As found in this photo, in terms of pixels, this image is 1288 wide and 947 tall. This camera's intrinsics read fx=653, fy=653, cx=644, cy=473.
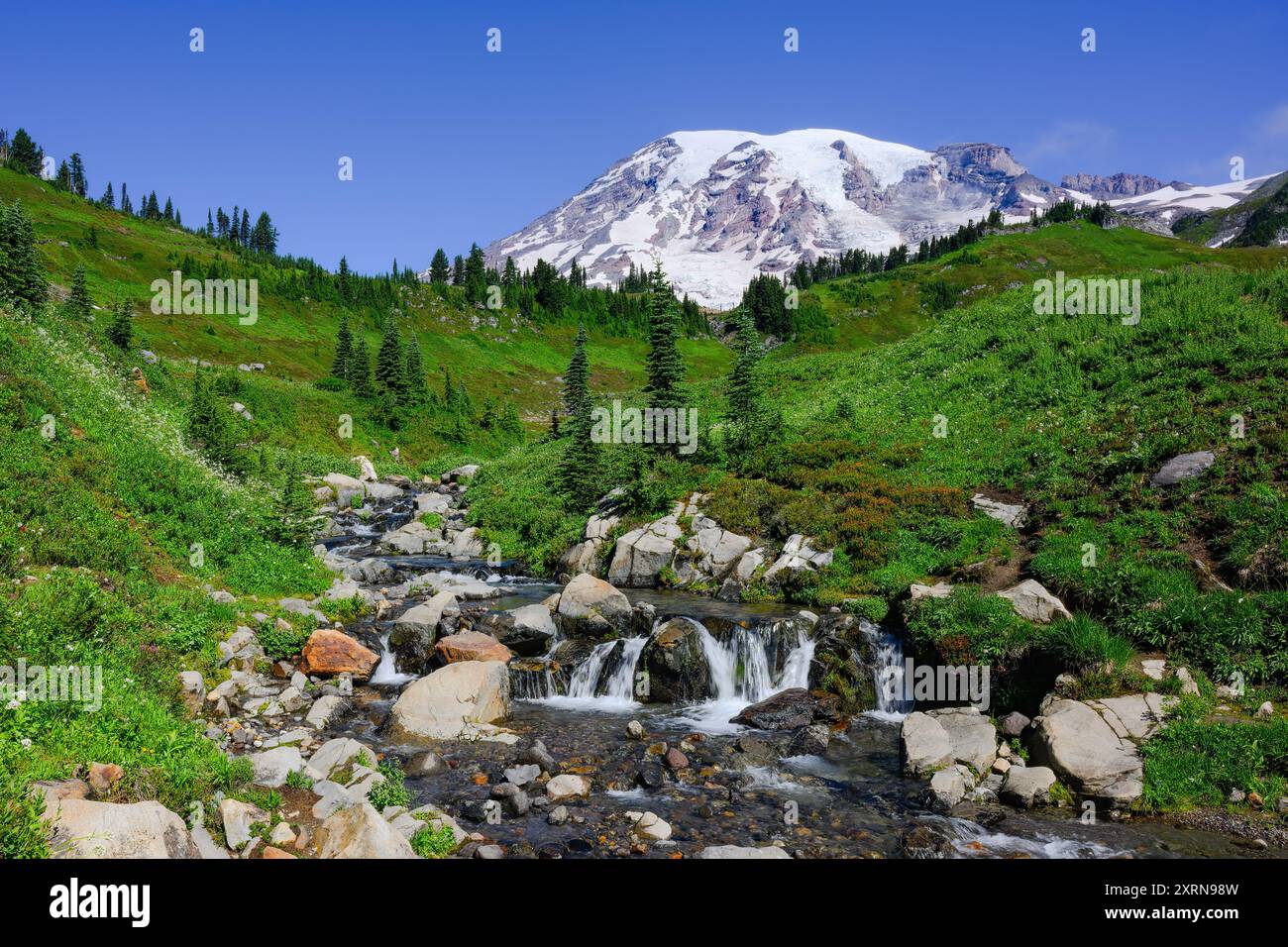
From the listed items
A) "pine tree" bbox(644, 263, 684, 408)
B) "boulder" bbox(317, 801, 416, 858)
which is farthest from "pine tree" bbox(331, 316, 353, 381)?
"boulder" bbox(317, 801, 416, 858)

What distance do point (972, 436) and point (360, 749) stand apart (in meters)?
26.8

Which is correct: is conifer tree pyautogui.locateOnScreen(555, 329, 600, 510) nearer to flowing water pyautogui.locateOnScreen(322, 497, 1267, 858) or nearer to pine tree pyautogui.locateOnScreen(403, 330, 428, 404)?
flowing water pyautogui.locateOnScreen(322, 497, 1267, 858)

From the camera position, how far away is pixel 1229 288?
2941cm

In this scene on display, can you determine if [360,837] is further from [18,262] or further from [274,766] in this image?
[18,262]

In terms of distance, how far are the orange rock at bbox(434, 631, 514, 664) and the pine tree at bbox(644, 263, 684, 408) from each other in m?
20.7

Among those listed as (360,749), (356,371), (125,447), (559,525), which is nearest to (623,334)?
(356,371)

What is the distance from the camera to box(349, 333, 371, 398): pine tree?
72438 millimetres

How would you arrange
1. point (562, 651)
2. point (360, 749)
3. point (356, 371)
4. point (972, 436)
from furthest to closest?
point (356, 371) → point (972, 436) → point (562, 651) → point (360, 749)

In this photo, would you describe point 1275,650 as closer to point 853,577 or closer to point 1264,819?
point 1264,819

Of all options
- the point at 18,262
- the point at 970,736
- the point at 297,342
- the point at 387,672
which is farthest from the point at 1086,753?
the point at 297,342

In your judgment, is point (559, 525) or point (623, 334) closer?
point (559, 525)

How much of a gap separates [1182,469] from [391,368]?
69.9m

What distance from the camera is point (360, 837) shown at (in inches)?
329
